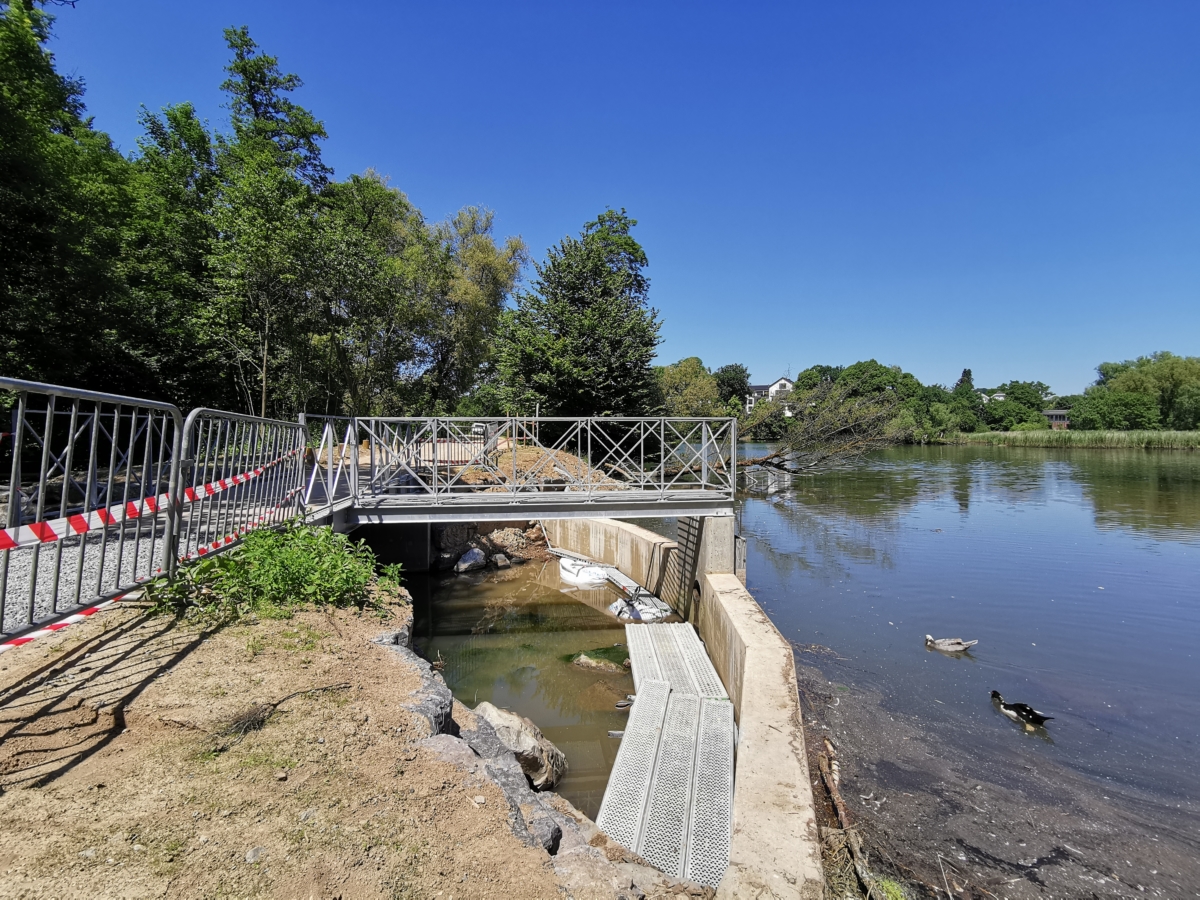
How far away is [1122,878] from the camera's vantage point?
15.1 feet

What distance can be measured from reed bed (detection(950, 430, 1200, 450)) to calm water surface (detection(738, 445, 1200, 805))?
30.8 meters

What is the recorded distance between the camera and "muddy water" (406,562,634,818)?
6465mm

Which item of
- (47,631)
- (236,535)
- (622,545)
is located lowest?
(622,545)

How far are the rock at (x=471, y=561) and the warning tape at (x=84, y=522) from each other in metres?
8.32

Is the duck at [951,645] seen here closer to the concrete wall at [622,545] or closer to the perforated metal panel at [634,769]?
the concrete wall at [622,545]

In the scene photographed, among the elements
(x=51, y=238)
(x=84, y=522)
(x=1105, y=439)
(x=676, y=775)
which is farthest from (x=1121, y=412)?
(x=51, y=238)

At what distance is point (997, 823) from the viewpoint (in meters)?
5.19

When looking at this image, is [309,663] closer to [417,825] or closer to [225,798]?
[225,798]

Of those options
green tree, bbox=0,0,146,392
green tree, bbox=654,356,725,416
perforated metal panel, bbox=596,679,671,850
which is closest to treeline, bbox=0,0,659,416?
green tree, bbox=0,0,146,392

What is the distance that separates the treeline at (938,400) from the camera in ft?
80.6

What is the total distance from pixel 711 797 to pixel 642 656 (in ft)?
10.0

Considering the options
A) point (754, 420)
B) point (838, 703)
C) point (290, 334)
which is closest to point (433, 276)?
point (290, 334)

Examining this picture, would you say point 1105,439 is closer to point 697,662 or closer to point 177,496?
point 697,662

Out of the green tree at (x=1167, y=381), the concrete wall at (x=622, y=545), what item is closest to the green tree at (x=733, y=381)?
the green tree at (x=1167, y=381)
